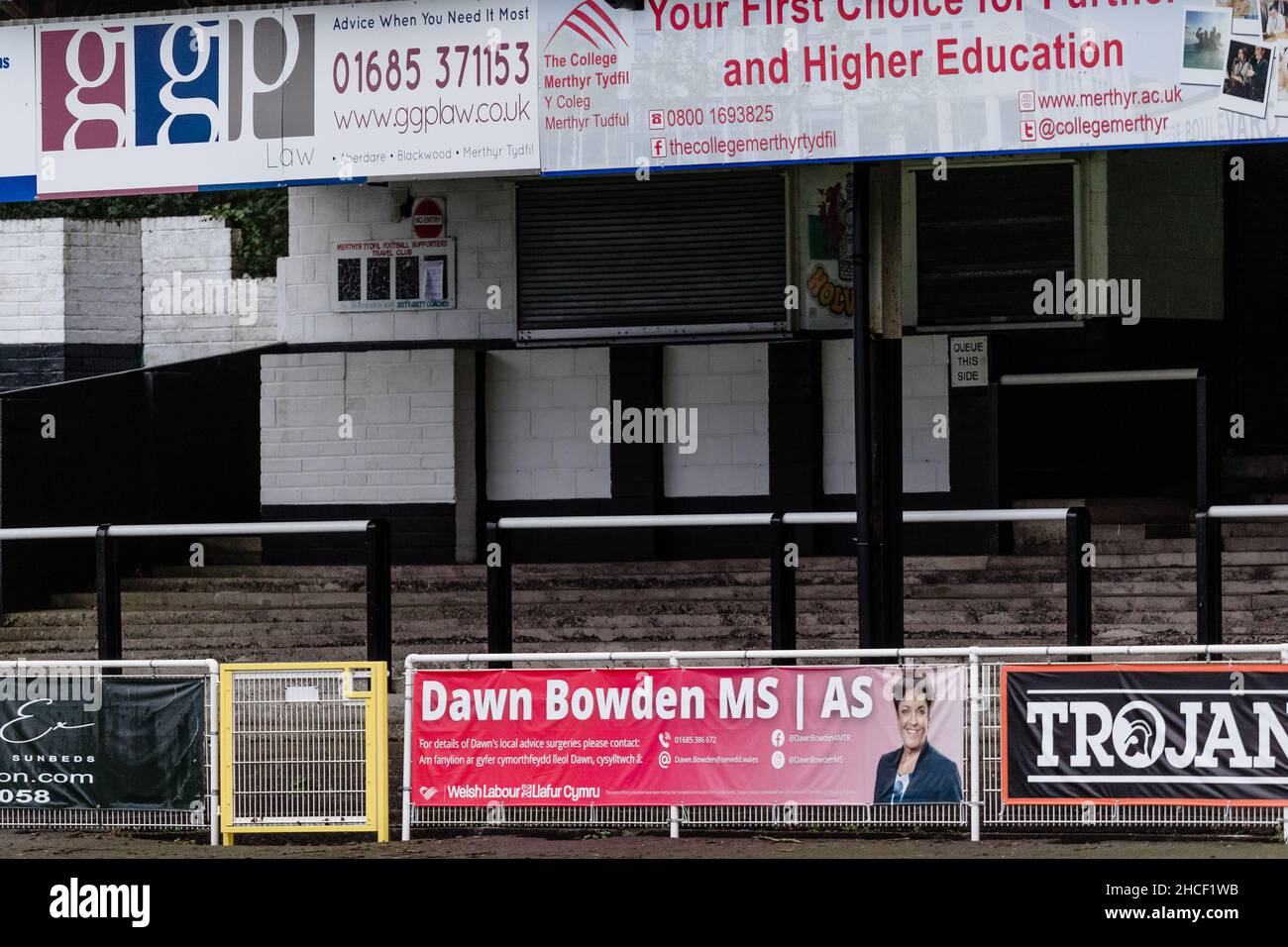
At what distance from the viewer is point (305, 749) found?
37.6 feet

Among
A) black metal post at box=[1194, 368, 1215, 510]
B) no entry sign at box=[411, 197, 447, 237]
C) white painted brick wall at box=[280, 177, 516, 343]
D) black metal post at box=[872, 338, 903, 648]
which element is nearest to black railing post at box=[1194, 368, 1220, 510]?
black metal post at box=[1194, 368, 1215, 510]

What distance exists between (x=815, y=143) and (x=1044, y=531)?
692cm

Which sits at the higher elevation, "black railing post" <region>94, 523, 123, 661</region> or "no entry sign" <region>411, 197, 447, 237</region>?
"no entry sign" <region>411, 197, 447, 237</region>

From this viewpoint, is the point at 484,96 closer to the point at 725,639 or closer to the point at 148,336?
the point at 725,639

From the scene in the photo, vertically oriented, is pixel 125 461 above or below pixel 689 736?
above

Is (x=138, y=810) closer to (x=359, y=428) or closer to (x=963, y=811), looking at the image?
(x=963, y=811)

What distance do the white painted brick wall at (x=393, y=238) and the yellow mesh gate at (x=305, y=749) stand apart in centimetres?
839

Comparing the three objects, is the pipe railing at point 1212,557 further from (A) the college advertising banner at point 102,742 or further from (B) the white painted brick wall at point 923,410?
(A) the college advertising banner at point 102,742

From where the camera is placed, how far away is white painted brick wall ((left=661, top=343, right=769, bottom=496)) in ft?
61.8

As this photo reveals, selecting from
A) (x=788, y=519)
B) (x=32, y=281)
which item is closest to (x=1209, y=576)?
(x=788, y=519)

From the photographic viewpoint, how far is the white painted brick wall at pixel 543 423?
19.3 m

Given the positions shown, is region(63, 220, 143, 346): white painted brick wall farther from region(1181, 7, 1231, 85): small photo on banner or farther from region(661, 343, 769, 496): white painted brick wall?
region(1181, 7, 1231, 85): small photo on banner

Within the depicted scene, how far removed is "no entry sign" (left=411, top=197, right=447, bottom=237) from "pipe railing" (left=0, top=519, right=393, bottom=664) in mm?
5905

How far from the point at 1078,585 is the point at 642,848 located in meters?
3.90
